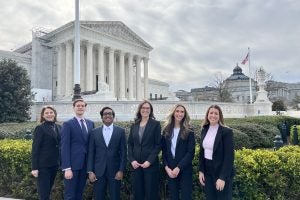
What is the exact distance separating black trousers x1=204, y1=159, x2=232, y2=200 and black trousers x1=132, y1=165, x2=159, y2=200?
898mm

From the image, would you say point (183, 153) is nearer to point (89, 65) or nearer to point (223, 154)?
point (223, 154)

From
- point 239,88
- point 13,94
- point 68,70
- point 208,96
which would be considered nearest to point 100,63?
point 68,70

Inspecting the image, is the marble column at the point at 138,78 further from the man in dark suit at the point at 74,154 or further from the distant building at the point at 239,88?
the man in dark suit at the point at 74,154

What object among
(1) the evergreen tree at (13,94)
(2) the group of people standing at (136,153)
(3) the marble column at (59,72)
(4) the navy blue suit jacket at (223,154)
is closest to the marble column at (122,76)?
(3) the marble column at (59,72)

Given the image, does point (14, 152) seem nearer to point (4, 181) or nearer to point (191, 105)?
point (4, 181)

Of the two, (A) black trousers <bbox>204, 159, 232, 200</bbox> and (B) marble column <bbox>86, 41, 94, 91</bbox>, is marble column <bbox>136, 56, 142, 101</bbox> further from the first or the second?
(A) black trousers <bbox>204, 159, 232, 200</bbox>

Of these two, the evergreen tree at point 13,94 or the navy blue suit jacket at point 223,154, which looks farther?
the evergreen tree at point 13,94

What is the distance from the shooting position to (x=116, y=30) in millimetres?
63938

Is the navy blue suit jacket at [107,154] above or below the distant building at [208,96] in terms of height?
below

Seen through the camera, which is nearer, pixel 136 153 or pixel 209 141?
pixel 209 141

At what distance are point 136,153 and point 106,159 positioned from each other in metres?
0.52

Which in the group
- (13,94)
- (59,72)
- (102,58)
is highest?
(102,58)

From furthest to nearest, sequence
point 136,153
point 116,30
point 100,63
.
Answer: point 116,30 < point 100,63 < point 136,153

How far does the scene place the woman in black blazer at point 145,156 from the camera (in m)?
5.36
